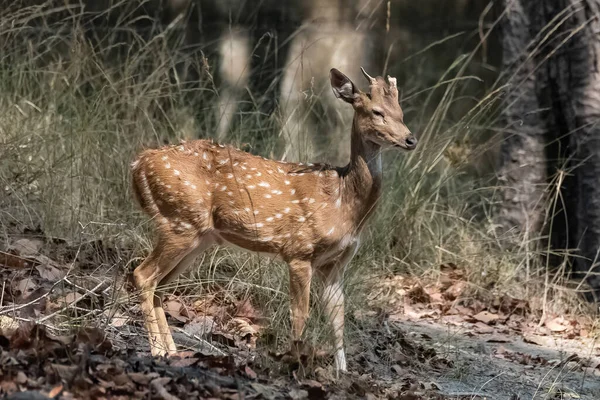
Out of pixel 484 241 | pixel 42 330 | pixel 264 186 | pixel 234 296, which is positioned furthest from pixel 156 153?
pixel 484 241

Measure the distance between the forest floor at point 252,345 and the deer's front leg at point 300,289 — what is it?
0.19m

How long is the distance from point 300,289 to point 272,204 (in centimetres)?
52

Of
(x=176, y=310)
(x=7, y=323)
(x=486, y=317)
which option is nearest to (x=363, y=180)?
(x=176, y=310)

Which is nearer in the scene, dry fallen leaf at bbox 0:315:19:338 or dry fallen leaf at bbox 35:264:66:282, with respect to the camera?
dry fallen leaf at bbox 0:315:19:338

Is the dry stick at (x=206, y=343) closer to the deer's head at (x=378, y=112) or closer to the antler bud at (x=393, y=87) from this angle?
the deer's head at (x=378, y=112)

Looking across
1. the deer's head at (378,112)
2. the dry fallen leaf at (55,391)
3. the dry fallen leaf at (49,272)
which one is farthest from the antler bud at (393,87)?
the dry fallen leaf at (55,391)

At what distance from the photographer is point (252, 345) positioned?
19.0 feet

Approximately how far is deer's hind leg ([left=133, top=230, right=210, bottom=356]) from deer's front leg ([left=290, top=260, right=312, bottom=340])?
56 cm

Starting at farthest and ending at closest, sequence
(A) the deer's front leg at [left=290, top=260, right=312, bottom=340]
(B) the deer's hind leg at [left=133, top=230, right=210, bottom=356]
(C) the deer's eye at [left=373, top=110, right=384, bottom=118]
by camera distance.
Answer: (C) the deer's eye at [left=373, top=110, right=384, bottom=118] → (B) the deer's hind leg at [left=133, top=230, right=210, bottom=356] → (A) the deer's front leg at [left=290, top=260, right=312, bottom=340]

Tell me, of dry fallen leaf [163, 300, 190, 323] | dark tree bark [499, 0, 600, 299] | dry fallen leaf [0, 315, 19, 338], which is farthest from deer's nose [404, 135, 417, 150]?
dark tree bark [499, 0, 600, 299]

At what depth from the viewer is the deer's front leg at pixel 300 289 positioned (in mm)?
5566

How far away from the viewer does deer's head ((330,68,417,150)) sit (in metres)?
5.77

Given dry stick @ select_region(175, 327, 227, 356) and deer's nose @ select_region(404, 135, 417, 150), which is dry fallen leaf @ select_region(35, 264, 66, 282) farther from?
deer's nose @ select_region(404, 135, 417, 150)

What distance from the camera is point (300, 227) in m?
5.79
